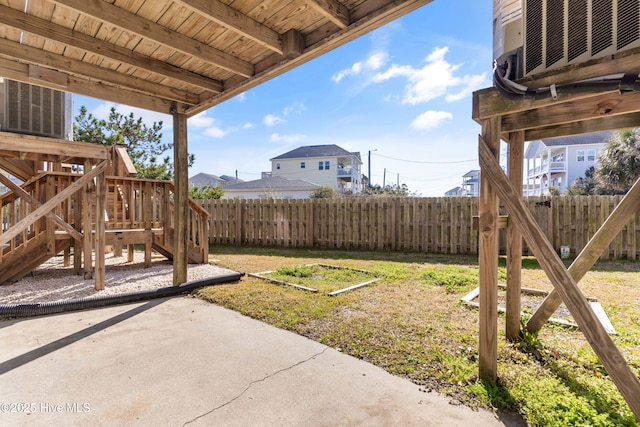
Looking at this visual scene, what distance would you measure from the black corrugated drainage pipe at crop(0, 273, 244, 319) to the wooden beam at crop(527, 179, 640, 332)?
13.6 ft

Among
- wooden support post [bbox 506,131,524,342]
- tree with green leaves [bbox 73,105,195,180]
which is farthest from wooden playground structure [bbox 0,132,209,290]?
tree with green leaves [bbox 73,105,195,180]

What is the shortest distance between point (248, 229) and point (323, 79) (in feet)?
37.6

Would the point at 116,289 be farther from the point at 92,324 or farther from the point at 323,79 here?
the point at 323,79

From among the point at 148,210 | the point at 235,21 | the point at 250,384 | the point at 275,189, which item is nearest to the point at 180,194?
the point at 148,210

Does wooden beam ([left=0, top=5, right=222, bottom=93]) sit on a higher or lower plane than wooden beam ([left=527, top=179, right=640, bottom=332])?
higher

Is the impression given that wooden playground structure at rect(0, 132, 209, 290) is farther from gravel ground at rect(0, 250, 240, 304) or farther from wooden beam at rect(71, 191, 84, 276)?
gravel ground at rect(0, 250, 240, 304)

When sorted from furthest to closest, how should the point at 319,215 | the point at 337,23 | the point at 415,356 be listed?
the point at 319,215 → the point at 337,23 → the point at 415,356

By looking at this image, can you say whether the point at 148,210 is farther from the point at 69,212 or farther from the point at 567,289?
the point at 567,289


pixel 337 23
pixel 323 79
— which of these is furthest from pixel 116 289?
pixel 323 79

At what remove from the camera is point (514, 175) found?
2.75 m

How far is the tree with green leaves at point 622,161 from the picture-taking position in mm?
12336

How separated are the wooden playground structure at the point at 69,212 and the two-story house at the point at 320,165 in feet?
78.7

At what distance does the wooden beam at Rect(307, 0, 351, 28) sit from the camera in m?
2.48

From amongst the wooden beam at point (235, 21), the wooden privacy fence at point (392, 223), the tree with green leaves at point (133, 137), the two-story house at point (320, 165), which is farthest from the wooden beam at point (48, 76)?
the two-story house at point (320, 165)
